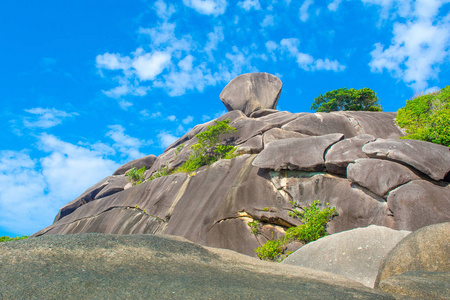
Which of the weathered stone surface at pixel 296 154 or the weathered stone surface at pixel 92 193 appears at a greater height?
the weathered stone surface at pixel 92 193

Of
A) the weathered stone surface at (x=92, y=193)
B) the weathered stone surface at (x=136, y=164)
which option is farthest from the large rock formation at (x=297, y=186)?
the weathered stone surface at (x=136, y=164)

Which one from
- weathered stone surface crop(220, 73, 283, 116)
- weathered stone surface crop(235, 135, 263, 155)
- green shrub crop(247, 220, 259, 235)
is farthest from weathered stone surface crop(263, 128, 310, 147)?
weathered stone surface crop(220, 73, 283, 116)

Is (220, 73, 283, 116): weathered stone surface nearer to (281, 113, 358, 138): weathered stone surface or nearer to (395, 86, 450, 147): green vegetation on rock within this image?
(281, 113, 358, 138): weathered stone surface

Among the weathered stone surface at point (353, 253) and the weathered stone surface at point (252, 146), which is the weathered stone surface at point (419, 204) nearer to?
the weathered stone surface at point (353, 253)

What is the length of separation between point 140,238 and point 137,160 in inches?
1352

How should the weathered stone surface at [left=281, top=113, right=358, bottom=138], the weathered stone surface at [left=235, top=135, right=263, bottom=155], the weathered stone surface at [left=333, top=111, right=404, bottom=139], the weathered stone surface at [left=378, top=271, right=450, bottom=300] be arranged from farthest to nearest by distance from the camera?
the weathered stone surface at [left=281, top=113, right=358, bottom=138], the weathered stone surface at [left=333, top=111, right=404, bottom=139], the weathered stone surface at [left=235, top=135, right=263, bottom=155], the weathered stone surface at [left=378, top=271, right=450, bottom=300]

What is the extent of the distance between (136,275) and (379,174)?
45.7 ft

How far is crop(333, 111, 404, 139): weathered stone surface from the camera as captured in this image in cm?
2334

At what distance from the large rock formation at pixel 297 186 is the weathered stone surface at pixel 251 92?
1027cm

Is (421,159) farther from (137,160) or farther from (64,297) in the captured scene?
(137,160)

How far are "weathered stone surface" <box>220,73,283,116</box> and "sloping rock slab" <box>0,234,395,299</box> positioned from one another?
103ft

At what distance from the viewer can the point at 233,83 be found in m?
38.2

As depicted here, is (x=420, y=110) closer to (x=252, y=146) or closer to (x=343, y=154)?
(x=343, y=154)

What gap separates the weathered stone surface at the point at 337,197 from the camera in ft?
49.1
